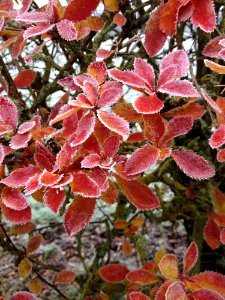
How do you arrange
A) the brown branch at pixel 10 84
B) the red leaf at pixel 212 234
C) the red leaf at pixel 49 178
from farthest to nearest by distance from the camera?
the red leaf at pixel 212 234
the brown branch at pixel 10 84
the red leaf at pixel 49 178

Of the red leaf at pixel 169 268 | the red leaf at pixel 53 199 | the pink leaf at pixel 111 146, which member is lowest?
the red leaf at pixel 169 268

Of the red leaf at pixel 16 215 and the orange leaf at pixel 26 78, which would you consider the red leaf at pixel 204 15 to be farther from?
the orange leaf at pixel 26 78

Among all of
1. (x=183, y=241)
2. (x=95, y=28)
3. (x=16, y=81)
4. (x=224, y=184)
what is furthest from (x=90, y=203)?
(x=183, y=241)

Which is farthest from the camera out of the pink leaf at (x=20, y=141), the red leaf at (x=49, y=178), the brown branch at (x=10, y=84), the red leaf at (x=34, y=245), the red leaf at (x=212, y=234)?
the red leaf at (x=34, y=245)

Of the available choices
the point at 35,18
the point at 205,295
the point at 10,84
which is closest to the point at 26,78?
the point at 10,84

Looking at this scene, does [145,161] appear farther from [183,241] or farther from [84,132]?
[183,241]

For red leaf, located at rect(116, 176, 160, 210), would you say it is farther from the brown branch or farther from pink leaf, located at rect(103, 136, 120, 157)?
the brown branch

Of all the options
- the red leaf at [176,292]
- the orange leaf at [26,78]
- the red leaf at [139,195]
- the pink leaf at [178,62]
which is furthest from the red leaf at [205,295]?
the orange leaf at [26,78]

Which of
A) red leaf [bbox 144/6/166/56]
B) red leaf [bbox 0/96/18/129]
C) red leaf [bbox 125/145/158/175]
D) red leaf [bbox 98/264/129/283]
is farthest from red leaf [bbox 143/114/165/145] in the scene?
red leaf [bbox 98/264/129/283]
